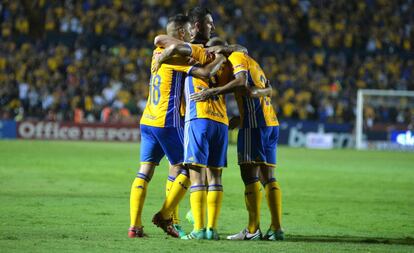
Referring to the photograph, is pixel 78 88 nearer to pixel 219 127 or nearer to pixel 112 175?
pixel 112 175

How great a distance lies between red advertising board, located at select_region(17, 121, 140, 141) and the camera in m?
34.4

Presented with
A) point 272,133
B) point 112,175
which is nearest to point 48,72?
point 112,175

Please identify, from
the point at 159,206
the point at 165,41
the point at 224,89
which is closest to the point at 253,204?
the point at 224,89

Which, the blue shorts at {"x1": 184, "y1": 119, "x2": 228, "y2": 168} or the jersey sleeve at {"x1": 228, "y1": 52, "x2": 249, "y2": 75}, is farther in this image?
the jersey sleeve at {"x1": 228, "y1": 52, "x2": 249, "y2": 75}

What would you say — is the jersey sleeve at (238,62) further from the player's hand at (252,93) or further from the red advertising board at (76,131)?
the red advertising board at (76,131)

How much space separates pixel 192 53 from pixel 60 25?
96.3 feet

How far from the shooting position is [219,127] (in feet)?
28.5

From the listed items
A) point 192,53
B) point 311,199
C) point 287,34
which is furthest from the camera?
point 287,34

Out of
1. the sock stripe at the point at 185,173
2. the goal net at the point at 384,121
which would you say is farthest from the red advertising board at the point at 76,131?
the sock stripe at the point at 185,173

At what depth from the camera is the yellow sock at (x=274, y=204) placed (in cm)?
900

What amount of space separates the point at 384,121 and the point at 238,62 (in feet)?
92.5

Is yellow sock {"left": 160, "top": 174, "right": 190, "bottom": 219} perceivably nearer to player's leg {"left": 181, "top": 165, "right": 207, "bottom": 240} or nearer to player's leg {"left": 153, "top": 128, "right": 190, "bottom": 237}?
player's leg {"left": 153, "top": 128, "right": 190, "bottom": 237}

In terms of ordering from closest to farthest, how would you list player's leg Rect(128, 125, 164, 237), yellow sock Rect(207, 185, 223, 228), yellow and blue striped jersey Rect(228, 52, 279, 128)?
yellow sock Rect(207, 185, 223, 228), player's leg Rect(128, 125, 164, 237), yellow and blue striped jersey Rect(228, 52, 279, 128)

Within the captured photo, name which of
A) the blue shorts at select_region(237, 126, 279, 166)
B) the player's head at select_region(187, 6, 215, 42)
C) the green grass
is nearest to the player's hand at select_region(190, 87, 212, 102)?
the player's head at select_region(187, 6, 215, 42)
